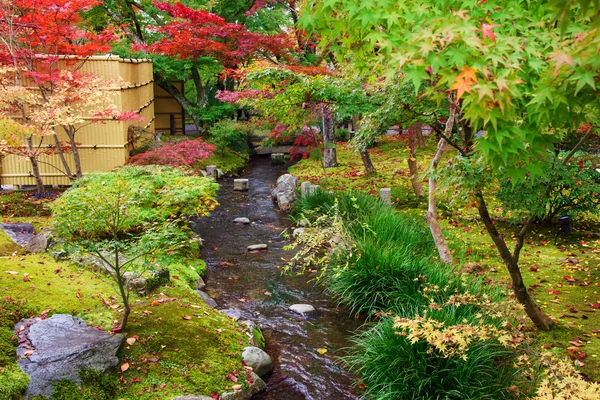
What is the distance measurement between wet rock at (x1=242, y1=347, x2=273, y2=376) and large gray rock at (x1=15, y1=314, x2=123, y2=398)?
1314 mm

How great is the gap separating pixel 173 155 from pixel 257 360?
26.0ft

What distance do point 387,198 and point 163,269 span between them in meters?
5.72

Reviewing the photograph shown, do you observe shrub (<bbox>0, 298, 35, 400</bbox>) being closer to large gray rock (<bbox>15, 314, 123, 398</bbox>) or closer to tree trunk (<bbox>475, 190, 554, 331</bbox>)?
large gray rock (<bbox>15, 314, 123, 398</bbox>)

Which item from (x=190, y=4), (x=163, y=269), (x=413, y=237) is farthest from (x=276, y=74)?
(x=190, y=4)

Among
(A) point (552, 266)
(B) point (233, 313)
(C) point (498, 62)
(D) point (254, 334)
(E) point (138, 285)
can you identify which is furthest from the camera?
(A) point (552, 266)

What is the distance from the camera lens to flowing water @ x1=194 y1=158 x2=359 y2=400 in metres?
5.16

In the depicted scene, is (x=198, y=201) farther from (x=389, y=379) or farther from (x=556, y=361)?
(x=556, y=361)

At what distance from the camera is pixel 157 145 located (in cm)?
1364

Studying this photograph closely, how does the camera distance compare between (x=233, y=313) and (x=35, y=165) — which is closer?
(x=233, y=313)

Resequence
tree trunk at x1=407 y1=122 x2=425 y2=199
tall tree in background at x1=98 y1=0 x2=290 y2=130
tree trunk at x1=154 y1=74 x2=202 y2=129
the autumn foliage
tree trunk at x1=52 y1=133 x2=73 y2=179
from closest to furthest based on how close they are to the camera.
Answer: tree trunk at x1=407 y1=122 x2=425 y2=199 < tree trunk at x1=52 y1=133 x2=73 y2=179 < the autumn foliage < tall tree in background at x1=98 y1=0 x2=290 y2=130 < tree trunk at x1=154 y1=74 x2=202 y2=129

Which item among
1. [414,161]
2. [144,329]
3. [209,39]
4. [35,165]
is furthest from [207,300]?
[209,39]

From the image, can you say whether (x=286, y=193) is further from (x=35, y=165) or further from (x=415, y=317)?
(x=415, y=317)

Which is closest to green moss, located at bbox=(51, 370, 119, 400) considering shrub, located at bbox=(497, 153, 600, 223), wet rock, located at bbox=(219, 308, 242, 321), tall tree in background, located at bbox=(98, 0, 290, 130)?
wet rock, located at bbox=(219, 308, 242, 321)

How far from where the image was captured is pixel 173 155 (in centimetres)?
1207
